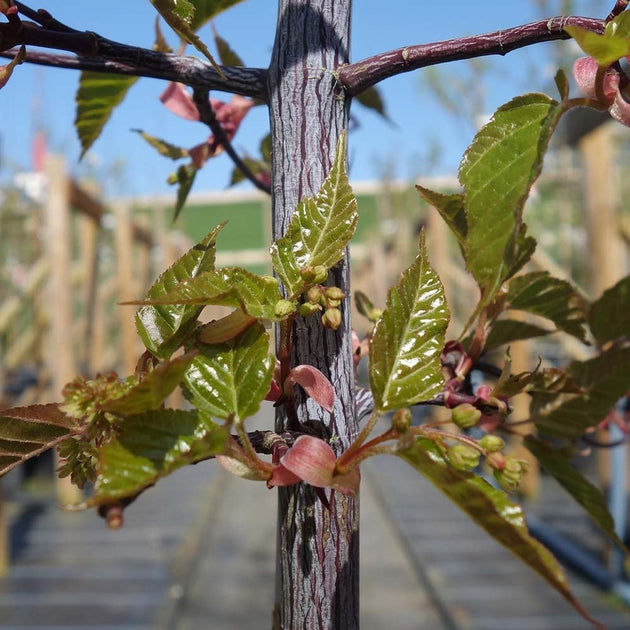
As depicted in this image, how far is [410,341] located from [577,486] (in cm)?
10

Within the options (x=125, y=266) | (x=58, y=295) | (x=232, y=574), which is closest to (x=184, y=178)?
(x=232, y=574)

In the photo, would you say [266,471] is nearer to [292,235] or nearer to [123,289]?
[292,235]

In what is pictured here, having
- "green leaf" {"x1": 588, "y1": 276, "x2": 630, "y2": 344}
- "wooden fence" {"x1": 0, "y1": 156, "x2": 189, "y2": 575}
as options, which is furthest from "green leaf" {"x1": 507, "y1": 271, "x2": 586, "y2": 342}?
"wooden fence" {"x1": 0, "y1": 156, "x2": 189, "y2": 575}

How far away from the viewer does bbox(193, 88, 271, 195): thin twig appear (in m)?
0.30

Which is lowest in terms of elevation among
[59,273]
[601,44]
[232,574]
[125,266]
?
[232,574]

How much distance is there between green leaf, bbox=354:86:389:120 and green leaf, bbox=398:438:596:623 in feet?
0.83

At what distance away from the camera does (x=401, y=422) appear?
17cm

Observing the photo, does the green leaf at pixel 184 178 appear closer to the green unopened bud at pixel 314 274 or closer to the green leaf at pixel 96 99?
the green leaf at pixel 96 99

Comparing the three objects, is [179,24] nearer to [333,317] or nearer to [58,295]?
[333,317]

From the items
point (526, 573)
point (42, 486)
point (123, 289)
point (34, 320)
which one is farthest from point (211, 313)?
point (526, 573)

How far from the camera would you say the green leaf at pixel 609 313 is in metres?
0.29

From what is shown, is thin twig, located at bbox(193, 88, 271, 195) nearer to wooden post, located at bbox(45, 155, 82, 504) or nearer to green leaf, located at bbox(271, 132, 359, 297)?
green leaf, located at bbox(271, 132, 359, 297)

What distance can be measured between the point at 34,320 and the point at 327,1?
3.44m

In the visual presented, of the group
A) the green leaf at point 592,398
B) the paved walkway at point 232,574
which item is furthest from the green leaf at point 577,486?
the paved walkway at point 232,574
